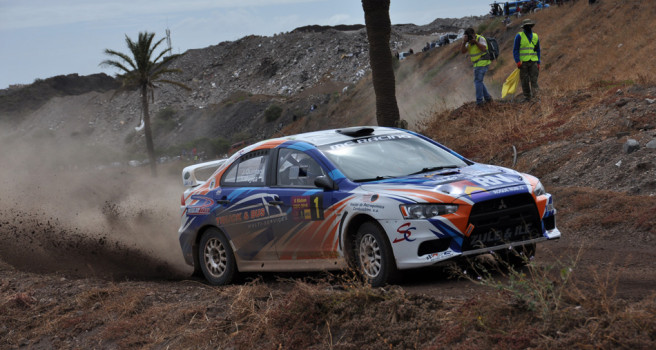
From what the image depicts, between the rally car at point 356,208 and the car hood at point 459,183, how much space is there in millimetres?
10

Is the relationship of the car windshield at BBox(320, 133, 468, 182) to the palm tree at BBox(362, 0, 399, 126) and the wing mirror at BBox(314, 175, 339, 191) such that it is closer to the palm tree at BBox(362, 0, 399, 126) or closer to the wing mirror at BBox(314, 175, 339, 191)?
the wing mirror at BBox(314, 175, 339, 191)

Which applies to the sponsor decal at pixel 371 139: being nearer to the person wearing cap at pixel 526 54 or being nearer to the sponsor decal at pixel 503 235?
the sponsor decal at pixel 503 235

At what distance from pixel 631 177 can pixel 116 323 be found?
7724mm

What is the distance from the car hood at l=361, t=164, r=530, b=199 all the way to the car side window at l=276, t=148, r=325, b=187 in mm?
792

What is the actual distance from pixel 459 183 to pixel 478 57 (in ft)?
36.0

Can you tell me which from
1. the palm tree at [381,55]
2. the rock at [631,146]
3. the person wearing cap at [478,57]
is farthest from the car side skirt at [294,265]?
the person wearing cap at [478,57]

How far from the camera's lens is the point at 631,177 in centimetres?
1111

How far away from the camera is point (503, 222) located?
6949mm

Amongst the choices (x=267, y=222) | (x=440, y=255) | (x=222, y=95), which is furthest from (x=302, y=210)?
(x=222, y=95)

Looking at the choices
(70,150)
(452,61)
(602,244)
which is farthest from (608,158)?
(70,150)

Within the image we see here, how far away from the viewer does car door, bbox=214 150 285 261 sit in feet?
27.4

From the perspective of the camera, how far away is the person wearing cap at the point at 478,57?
56.9 feet

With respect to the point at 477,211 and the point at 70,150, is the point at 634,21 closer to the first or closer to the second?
the point at 477,211

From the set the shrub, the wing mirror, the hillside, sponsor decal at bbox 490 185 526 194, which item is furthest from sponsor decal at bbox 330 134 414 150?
the shrub
